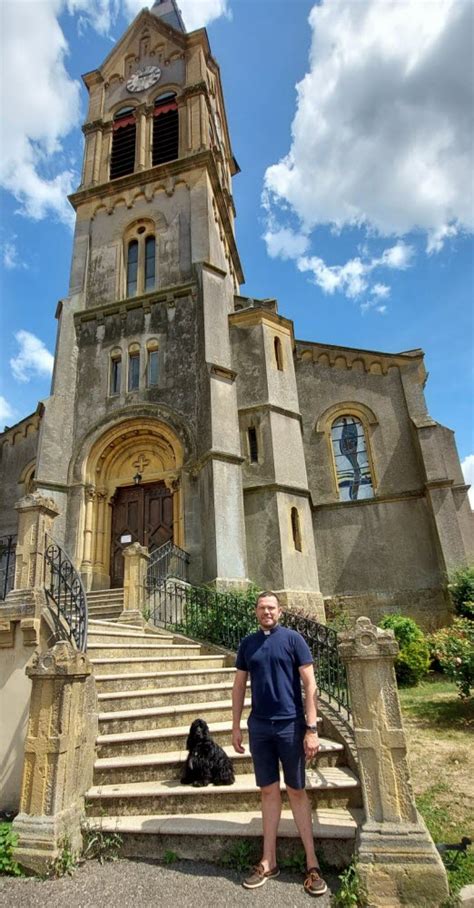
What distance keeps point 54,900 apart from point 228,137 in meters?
32.4

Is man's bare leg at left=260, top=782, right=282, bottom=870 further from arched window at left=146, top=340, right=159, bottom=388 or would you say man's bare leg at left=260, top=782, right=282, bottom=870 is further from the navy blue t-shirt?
arched window at left=146, top=340, right=159, bottom=388

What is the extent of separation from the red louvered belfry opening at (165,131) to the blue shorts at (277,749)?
72.0 feet

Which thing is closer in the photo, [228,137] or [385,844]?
[385,844]

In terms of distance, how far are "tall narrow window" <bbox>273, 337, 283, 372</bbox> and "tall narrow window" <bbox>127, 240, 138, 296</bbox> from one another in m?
5.67

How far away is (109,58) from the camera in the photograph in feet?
80.1

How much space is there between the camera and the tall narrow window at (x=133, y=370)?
15.9 metres

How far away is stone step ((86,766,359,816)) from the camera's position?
4.55 m

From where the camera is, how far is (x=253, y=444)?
1491cm

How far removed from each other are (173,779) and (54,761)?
51.5 inches

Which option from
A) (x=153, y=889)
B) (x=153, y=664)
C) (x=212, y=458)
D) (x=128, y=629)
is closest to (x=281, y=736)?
(x=153, y=889)

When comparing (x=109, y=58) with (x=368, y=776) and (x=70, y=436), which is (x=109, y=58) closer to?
(x=70, y=436)

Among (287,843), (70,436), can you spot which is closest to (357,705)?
(287,843)

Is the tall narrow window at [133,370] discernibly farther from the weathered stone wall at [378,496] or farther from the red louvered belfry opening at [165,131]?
the red louvered belfry opening at [165,131]

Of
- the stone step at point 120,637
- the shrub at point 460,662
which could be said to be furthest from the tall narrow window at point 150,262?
the shrub at point 460,662
